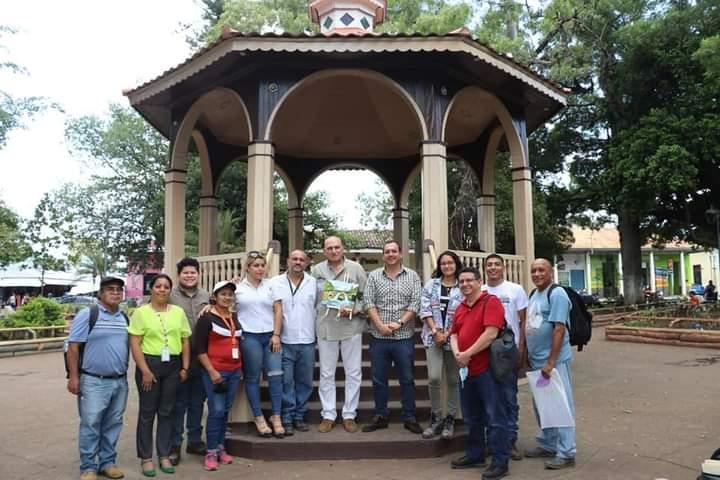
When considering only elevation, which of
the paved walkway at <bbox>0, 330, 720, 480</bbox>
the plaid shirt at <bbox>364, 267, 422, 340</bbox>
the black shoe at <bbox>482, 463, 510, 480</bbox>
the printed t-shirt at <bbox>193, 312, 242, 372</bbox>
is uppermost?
the plaid shirt at <bbox>364, 267, 422, 340</bbox>

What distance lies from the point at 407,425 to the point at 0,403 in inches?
242

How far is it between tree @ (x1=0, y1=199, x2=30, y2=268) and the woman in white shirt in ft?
71.0

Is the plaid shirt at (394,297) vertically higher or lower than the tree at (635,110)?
lower

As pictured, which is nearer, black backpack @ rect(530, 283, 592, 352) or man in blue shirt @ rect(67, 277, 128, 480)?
man in blue shirt @ rect(67, 277, 128, 480)

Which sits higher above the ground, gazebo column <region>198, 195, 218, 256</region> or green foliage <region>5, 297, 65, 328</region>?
gazebo column <region>198, 195, 218, 256</region>

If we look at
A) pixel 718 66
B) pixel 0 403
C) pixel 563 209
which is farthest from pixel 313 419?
pixel 563 209

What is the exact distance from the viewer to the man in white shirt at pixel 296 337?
16.6 ft

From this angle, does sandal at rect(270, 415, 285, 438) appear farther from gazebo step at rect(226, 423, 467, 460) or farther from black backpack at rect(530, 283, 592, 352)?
black backpack at rect(530, 283, 592, 352)

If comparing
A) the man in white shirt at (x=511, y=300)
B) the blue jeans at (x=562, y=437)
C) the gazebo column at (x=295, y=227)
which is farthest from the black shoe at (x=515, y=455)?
the gazebo column at (x=295, y=227)

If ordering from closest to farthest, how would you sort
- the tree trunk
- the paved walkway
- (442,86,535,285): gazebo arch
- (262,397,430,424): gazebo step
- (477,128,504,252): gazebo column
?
the paved walkway, (262,397,430,424): gazebo step, (442,86,535,285): gazebo arch, (477,128,504,252): gazebo column, the tree trunk

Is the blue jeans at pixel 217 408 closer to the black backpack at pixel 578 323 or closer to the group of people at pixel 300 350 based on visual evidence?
the group of people at pixel 300 350

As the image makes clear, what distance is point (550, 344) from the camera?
15.0ft

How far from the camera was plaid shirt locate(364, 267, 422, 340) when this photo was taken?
4.97 m

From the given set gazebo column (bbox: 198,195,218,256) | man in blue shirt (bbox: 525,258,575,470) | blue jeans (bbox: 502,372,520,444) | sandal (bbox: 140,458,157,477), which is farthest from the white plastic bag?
gazebo column (bbox: 198,195,218,256)
